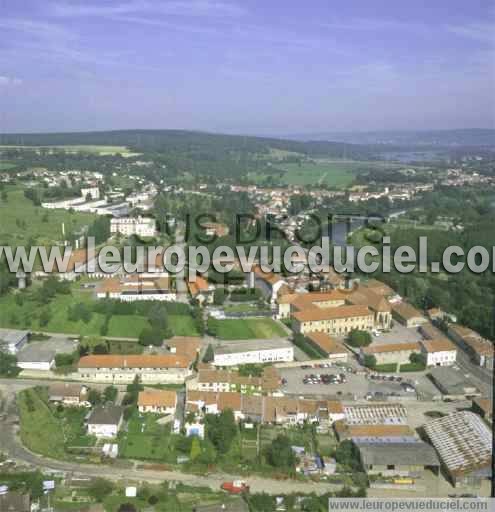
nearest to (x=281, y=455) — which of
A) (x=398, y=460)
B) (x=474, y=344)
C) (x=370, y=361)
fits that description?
(x=398, y=460)

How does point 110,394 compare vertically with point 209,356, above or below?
below

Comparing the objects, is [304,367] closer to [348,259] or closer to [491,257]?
[348,259]

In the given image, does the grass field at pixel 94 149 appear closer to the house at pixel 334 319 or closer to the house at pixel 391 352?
the house at pixel 334 319

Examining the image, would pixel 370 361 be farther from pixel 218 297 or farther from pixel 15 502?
pixel 15 502

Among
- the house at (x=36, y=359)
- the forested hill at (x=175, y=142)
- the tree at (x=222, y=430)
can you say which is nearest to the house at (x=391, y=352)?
the tree at (x=222, y=430)

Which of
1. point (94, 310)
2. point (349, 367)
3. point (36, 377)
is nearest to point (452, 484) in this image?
point (349, 367)

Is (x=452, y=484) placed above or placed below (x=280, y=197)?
below
